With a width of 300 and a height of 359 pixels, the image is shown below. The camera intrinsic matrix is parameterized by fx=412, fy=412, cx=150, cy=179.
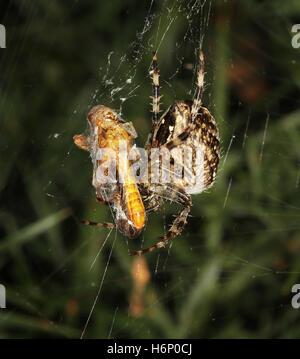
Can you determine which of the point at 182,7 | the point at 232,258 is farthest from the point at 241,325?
the point at 182,7

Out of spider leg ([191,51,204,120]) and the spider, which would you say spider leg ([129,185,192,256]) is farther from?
spider leg ([191,51,204,120])

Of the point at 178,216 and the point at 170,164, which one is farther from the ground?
the point at 170,164

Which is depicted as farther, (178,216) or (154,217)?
(154,217)

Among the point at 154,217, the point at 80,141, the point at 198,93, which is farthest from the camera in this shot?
the point at 154,217

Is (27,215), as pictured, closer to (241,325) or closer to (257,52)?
(241,325)

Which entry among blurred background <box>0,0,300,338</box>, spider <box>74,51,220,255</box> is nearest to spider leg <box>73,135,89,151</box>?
spider <box>74,51,220,255</box>

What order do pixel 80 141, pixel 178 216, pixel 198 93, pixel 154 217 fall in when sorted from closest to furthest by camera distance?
pixel 80 141 → pixel 198 93 → pixel 178 216 → pixel 154 217

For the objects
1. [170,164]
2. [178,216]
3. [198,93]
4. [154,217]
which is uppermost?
[198,93]

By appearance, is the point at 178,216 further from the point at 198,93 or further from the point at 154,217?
the point at 198,93

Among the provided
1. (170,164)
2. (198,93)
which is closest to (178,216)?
(170,164)
